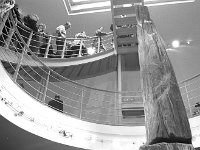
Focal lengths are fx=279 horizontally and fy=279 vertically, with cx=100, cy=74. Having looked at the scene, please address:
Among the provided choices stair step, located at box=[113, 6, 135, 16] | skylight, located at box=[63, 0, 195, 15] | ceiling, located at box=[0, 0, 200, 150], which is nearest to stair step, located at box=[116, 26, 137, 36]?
stair step, located at box=[113, 6, 135, 16]

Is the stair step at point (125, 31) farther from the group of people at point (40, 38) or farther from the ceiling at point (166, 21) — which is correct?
the ceiling at point (166, 21)

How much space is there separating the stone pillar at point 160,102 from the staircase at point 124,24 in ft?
12.9

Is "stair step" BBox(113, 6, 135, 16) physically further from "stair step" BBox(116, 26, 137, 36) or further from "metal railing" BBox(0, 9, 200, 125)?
"metal railing" BBox(0, 9, 200, 125)

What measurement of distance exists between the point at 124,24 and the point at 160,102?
4.44 m

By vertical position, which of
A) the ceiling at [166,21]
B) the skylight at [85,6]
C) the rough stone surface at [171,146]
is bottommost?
the rough stone surface at [171,146]

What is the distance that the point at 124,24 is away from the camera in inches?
217

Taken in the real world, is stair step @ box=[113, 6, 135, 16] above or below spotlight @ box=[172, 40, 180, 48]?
below

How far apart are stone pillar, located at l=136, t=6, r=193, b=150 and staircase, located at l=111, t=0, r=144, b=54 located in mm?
3940

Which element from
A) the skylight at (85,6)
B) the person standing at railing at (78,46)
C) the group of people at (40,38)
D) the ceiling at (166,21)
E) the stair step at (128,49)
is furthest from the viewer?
the skylight at (85,6)

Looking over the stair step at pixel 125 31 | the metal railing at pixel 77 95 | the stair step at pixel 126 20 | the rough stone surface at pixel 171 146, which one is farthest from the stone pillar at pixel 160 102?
the stair step at pixel 125 31

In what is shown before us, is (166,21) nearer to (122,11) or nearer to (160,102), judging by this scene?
(122,11)

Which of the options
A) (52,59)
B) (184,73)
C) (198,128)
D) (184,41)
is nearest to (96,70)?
(52,59)

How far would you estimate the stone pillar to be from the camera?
112 centimetres

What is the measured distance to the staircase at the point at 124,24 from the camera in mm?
5398
